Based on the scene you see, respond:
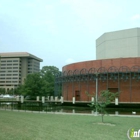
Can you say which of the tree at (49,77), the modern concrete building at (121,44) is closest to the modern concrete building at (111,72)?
the modern concrete building at (121,44)

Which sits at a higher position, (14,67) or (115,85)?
(14,67)

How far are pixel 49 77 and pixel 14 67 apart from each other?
79.5 meters

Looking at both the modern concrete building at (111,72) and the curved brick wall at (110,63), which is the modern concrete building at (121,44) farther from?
the curved brick wall at (110,63)

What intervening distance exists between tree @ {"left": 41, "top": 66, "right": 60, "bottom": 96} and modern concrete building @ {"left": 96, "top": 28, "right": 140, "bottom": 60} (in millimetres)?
21420

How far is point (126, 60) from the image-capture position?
37.8 metres

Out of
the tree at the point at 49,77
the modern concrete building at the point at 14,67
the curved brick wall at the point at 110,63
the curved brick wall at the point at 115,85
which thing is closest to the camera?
the curved brick wall at the point at 115,85

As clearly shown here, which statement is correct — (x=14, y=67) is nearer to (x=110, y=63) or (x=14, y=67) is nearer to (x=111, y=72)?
(x=110, y=63)

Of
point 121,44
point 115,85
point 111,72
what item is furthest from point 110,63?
point 121,44

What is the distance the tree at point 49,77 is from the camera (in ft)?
219

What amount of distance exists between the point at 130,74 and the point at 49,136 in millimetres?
27654

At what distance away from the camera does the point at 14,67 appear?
5891 inches

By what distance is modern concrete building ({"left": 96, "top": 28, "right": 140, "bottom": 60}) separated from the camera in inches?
1767

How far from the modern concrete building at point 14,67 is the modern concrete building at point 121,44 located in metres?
104

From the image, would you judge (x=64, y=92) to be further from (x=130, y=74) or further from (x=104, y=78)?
(x=130, y=74)
